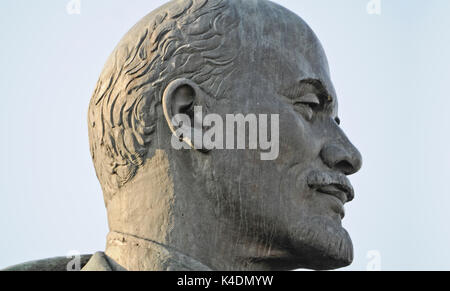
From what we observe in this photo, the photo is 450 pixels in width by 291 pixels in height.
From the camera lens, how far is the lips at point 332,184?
12.6 metres

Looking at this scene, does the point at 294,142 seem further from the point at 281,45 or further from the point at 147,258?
the point at 147,258

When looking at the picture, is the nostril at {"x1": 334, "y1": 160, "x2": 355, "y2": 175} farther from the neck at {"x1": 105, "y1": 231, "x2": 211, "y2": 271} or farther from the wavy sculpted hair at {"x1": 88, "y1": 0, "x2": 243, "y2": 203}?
the neck at {"x1": 105, "y1": 231, "x2": 211, "y2": 271}

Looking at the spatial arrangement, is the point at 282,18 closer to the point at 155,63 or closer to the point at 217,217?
the point at 155,63

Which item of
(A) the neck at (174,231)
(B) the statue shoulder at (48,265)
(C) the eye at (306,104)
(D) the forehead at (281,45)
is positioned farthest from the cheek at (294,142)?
(B) the statue shoulder at (48,265)

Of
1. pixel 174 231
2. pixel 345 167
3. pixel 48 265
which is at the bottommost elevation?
pixel 48 265

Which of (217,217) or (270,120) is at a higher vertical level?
(270,120)

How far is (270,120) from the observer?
1251cm

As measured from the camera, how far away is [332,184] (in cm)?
1268

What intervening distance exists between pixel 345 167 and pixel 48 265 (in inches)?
124

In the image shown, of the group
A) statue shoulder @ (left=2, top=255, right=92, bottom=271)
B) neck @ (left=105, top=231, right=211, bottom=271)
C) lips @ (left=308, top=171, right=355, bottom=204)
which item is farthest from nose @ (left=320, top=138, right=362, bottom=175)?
statue shoulder @ (left=2, top=255, right=92, bottom=271)

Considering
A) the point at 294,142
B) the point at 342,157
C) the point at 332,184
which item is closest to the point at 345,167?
the point at 342,157

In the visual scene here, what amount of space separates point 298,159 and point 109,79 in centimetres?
208
